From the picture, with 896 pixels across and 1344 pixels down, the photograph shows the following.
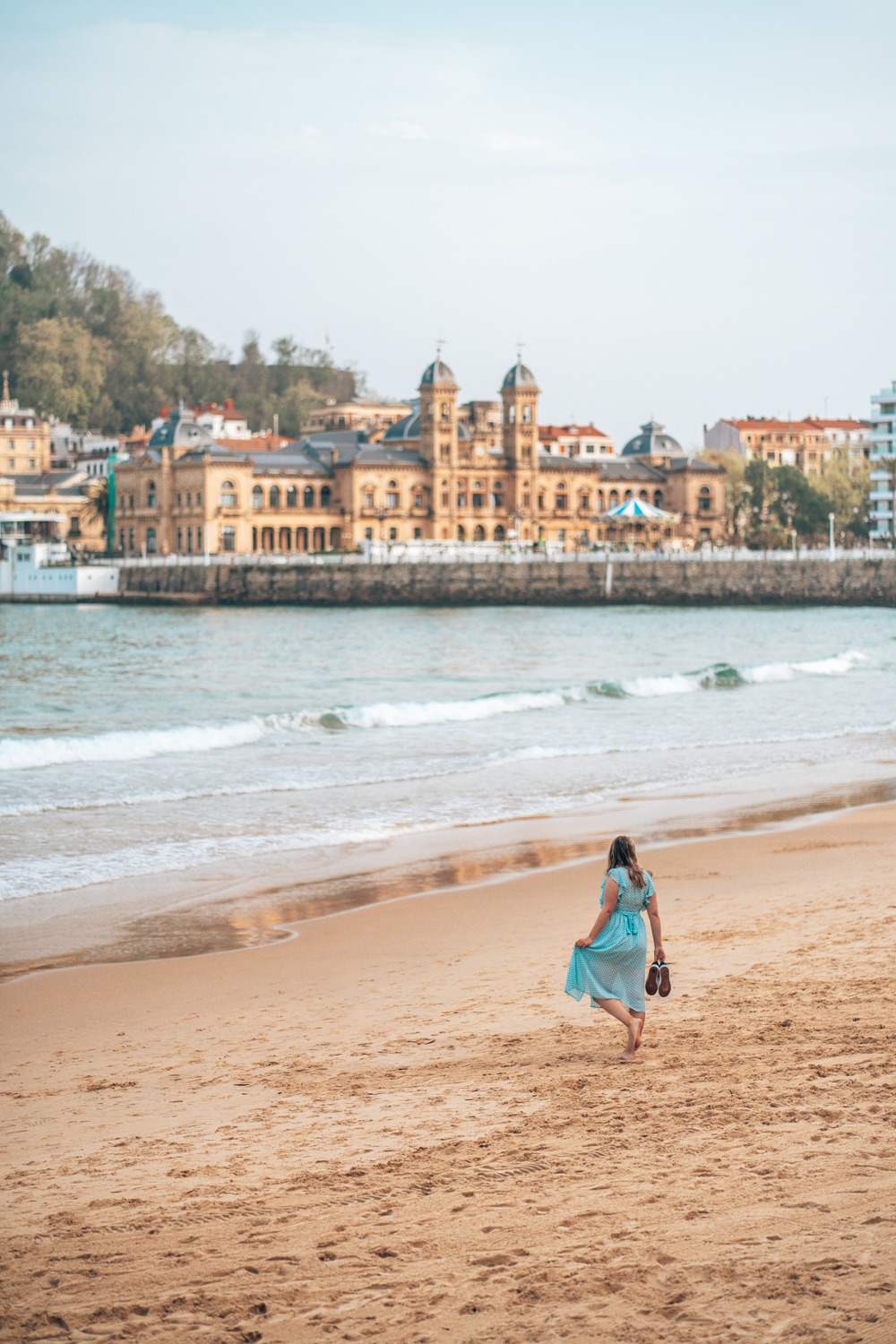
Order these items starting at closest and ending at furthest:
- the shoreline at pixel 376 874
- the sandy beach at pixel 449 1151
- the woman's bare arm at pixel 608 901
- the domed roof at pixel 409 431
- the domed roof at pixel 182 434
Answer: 1. the sandy beach at pixel 449 1151
2. the woman's bare arm at pixel 608 901
3. the shoreline at pixel 376 874
4. the domed roof at pixel 182 434
5. the domed roof at pixel 409 431

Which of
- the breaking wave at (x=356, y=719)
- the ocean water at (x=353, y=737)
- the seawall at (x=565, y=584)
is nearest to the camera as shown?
the ocean water at (x=353, y=737)

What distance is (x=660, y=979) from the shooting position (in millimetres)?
7121

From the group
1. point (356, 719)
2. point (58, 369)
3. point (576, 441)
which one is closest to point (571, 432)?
point (576, 441)

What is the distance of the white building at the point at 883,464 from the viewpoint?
119688 millimetres

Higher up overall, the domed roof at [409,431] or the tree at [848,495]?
the domed roof at [409,431]

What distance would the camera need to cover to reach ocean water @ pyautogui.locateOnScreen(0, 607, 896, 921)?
49.1 ft

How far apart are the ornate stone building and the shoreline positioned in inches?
3631

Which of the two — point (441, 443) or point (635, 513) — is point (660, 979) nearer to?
point (635, 513)

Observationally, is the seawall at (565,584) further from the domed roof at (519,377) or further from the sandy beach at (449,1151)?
the sandy beach at (449,1151)

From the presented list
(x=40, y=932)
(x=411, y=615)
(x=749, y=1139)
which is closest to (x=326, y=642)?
(x=411, y=615)

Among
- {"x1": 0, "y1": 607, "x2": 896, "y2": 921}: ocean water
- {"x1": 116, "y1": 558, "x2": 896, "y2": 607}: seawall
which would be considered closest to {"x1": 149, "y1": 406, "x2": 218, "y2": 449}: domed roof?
{"x1": 116, "y1": 558, "x2": 896, "y2": 607}: seawall

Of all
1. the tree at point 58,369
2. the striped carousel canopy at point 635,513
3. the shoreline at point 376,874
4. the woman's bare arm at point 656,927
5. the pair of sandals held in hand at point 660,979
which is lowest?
the shoreline at point 376,874

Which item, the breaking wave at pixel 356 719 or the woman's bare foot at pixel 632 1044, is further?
the breaking wave at pixel 356 719

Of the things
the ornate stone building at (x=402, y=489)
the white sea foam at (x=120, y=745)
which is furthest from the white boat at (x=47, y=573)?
the white sea foam at (x=120, y=745)
